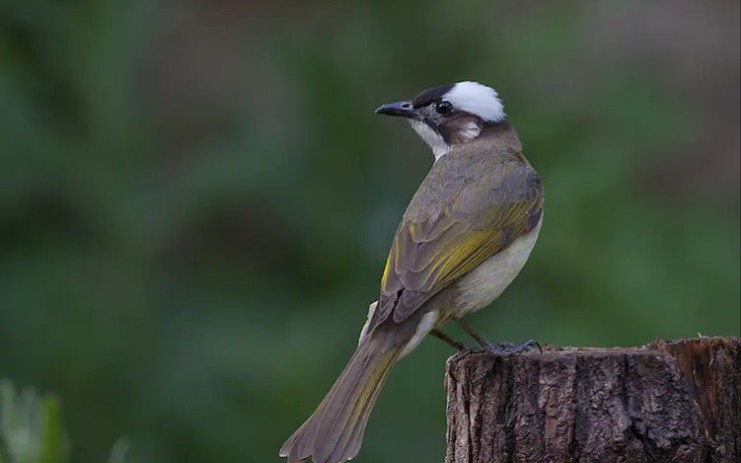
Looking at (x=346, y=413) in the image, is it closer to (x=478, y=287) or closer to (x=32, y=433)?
(x=478, y=287)

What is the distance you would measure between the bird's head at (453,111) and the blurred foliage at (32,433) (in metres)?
2.38

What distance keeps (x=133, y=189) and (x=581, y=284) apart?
2.57 meters

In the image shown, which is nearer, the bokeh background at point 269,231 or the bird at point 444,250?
the bird at point 444,250

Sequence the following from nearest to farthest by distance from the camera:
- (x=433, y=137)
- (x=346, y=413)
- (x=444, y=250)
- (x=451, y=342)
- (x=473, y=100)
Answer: (x=346, y=413)
(x=451, y=342)
(x=444, y=250)
(x=473, y=100)
(x=433, y=137)

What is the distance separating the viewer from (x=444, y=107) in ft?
21.0

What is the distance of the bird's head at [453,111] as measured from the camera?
636 centimetres

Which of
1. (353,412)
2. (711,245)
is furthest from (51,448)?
(711,245)

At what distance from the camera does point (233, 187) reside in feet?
26.9

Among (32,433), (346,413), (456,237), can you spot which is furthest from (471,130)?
(32,433)

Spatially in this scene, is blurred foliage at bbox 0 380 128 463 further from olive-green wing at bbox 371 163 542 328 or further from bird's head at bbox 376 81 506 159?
bird's head at bbox 376 81 506 159

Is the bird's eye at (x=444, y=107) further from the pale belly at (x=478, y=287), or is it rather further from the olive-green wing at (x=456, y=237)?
the pale belly at (x=478, y=287)

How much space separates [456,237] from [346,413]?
935 millimetres

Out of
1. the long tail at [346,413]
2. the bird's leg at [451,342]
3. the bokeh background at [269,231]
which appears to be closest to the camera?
the long tail at [346,413]

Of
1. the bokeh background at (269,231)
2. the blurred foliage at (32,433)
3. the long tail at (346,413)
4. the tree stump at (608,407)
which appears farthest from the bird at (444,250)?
the bokeh background at (269,231)
